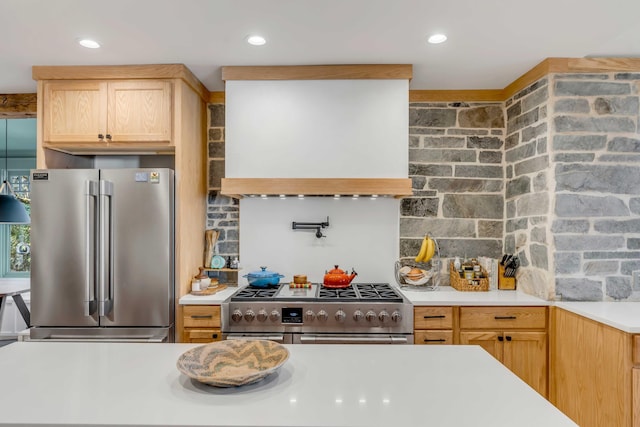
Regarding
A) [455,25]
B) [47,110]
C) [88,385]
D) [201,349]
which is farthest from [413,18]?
[47,110]

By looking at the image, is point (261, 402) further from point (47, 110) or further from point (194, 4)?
point (47, 110)

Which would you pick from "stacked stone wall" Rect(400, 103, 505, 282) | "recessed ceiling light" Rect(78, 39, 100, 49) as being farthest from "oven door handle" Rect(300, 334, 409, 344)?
"recessed ceiling light" Rect(78, 39, 100, 49)

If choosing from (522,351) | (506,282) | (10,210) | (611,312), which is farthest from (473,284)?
(10,210)

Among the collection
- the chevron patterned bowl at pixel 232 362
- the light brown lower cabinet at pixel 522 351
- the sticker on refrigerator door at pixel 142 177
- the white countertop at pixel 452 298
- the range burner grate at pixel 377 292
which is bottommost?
the light brown lower cabinet at pixel 522 351

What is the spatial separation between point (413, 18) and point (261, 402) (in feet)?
6.65

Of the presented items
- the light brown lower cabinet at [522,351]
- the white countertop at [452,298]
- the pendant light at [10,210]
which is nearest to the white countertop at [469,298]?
the white countertop at [452,298]

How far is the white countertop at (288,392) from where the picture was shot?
103 cm

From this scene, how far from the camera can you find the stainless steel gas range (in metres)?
2.58

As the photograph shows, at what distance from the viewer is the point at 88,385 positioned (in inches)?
48.5

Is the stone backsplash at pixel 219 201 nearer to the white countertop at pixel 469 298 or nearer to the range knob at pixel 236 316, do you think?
the range knob at pixel 236 316

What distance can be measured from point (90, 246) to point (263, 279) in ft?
3.94

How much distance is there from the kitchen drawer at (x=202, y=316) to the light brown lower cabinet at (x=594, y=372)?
2.27 metres

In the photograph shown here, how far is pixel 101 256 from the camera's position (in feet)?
8.66

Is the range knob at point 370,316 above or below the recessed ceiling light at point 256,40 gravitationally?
below
